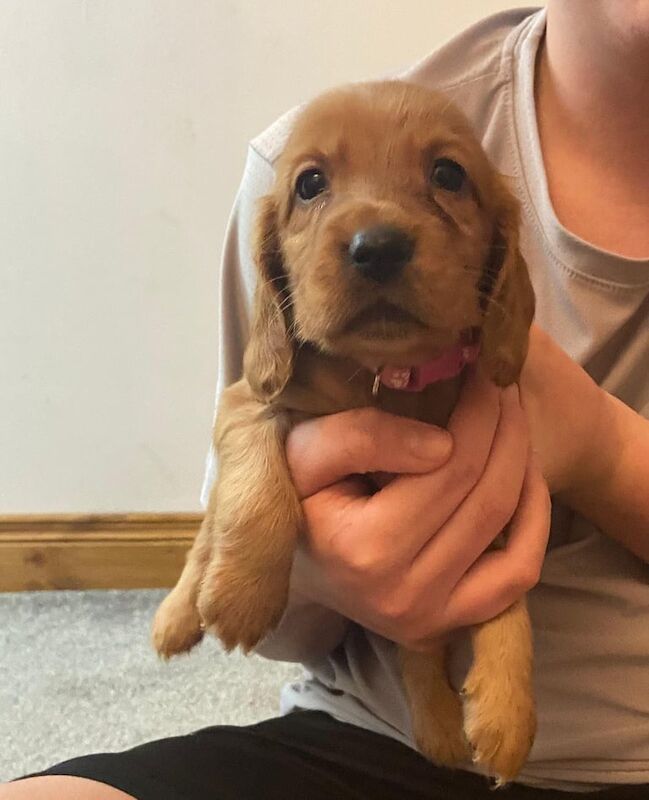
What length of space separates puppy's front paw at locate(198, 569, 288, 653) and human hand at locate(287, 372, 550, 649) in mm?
85

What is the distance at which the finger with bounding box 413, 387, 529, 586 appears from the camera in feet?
3.22

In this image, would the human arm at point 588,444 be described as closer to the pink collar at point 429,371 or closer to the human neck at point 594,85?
the pink collar at point 429,371

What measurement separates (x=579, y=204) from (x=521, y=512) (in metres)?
0.44

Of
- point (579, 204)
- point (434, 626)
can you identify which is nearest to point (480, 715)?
point (434, 626)

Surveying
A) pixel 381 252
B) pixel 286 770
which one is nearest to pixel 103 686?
pixel 286 770

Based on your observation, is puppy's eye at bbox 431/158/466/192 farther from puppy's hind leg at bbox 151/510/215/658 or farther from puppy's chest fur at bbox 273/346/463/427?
puppy's hind leg at bbox 151/510/215/658

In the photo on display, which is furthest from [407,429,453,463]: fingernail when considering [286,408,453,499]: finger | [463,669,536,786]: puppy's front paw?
[463,669,536,786]: puppy's front paw

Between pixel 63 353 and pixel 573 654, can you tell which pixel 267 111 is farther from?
pixel 573 654

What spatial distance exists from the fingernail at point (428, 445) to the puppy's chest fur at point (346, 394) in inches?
1.8

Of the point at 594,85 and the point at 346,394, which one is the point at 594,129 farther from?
the point at 346,394

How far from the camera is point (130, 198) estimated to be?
2.10 metres

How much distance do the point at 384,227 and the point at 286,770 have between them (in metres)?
0.65

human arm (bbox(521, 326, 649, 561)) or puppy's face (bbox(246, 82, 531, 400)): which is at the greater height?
puppy's face (bbox(246, 82, 531, 400))

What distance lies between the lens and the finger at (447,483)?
0.96 m
